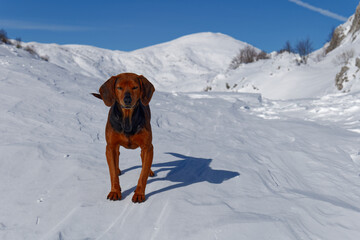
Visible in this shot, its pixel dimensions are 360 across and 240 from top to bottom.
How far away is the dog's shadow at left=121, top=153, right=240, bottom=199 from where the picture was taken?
3.16 meters

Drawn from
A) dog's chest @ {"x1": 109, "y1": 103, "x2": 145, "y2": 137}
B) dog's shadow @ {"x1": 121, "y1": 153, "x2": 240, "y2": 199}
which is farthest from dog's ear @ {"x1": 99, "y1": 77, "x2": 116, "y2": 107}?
dog's shadow @ {"x1": 121, "y1": 153, "x2": 240, "y2": 199}

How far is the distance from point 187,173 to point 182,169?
17 centimetres

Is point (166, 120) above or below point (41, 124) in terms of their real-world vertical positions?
above

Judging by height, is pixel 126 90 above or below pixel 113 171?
above

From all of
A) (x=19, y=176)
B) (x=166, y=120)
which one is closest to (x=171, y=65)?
(x=166, y=120)

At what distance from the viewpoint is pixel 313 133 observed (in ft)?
19.1

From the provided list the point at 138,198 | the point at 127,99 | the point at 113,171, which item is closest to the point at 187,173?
the point at 138,198

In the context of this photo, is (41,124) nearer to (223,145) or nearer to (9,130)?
(9,130)

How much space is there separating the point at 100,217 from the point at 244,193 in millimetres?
1475

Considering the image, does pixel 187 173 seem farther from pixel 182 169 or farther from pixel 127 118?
pixel 127 118

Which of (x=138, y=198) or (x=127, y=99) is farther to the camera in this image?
(x=138, y=198)

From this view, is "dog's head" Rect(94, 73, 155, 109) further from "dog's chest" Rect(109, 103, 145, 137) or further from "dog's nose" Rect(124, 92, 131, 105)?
"dog's chest" Rect(109, 103, 145, 137)

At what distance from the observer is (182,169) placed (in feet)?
12.1

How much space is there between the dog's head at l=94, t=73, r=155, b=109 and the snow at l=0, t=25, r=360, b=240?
0.96 m
